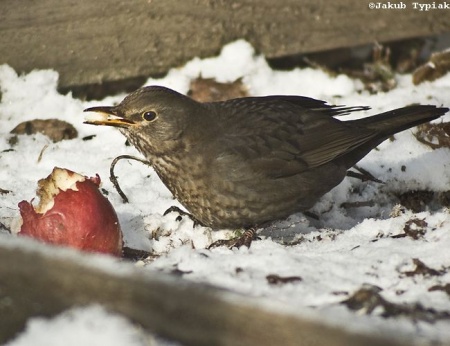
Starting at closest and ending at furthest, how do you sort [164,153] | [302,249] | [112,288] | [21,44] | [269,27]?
1. [112,288]
2. [302,249]
3. [164,153]
4. [21,44]
5. [269,27]

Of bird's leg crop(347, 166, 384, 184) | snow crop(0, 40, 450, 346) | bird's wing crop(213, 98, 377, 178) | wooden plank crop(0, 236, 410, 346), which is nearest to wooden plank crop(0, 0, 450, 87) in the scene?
snow crop(0, 40, 450, 346)

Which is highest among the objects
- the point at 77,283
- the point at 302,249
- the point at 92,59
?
the point at 92,59

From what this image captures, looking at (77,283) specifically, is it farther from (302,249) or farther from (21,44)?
(21,44)

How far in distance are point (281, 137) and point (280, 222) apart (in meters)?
0.49

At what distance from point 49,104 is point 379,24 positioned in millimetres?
2426

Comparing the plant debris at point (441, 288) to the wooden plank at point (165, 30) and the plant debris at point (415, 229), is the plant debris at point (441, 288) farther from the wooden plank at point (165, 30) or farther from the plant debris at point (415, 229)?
the wooden plank at point (165, 30)

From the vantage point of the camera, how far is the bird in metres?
4.58

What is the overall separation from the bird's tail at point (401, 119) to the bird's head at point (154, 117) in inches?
38.4

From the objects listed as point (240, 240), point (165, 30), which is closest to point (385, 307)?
point (240, 240)

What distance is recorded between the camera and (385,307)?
3.13 meters

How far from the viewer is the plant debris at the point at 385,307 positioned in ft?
9.97

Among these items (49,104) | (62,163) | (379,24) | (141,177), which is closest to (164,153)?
(141,177)

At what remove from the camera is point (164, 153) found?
4.74 metres

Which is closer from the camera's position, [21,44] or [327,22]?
[21,44]
